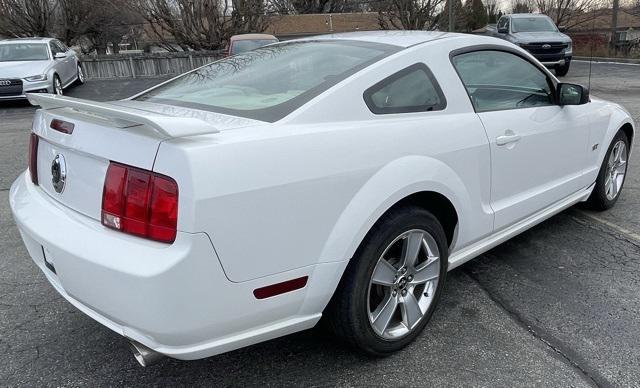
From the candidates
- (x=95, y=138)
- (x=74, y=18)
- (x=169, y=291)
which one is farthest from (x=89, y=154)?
(x=74, y=18)

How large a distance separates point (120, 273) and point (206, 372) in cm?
86

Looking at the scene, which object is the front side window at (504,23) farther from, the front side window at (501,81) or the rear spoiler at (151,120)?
the rear spoiler at (151,120)


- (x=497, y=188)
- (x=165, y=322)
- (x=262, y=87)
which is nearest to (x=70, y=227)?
(x=165, y=322)

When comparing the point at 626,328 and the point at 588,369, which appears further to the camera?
the point at 626,328

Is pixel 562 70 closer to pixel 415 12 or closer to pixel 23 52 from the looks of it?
pixel 415 12

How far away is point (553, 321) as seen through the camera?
2.99m

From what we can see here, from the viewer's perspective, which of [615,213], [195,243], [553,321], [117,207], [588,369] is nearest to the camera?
[195,243]

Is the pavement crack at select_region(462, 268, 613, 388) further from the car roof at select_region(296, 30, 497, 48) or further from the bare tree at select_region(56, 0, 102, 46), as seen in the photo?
the bare tree at select_region(56, 0, 102, 46)

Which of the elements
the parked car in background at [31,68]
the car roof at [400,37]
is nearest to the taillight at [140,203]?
the car roof at [400,37]

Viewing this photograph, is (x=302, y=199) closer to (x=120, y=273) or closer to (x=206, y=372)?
(x=120, y=273)

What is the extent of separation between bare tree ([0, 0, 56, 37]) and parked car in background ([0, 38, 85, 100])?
11.7 metres

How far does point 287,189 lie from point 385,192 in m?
0.51

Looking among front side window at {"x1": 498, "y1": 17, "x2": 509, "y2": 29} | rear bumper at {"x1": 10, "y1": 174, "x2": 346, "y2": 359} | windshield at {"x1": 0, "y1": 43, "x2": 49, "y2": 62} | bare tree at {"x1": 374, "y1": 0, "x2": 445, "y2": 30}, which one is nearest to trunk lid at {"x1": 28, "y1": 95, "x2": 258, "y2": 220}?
rear bumper at {"x1": 10, "y1": 174, "x2": 346, "y2": 359}

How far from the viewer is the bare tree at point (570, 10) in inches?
1362
